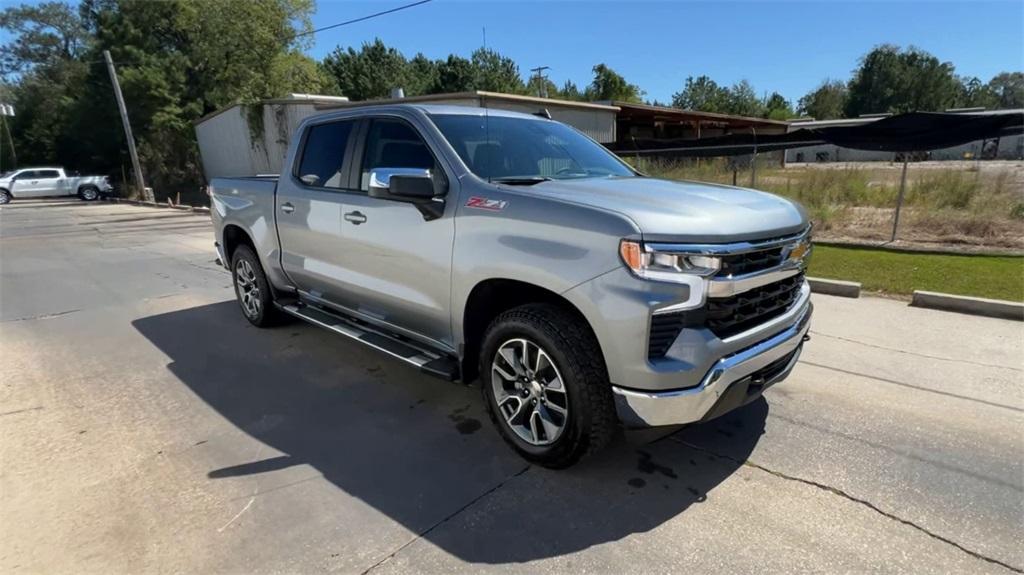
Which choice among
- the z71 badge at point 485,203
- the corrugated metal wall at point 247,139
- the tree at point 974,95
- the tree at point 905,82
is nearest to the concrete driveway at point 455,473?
the z71 badge at point 485,203

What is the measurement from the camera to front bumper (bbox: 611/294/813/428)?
2.55m

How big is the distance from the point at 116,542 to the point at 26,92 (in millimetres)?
59760

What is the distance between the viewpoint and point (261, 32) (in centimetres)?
3241

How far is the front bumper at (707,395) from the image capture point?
8.38ft

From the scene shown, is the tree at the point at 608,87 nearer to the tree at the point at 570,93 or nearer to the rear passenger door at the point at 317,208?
the tree at the point at 570,93

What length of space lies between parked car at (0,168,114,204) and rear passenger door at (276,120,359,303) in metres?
33.7

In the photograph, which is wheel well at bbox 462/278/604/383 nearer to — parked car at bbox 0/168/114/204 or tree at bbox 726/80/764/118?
parked car at bbox 0/168/114/204

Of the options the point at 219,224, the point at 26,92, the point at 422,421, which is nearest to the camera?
the point at 422,421

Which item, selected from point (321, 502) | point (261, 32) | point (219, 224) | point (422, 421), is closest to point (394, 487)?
point (321, 502)

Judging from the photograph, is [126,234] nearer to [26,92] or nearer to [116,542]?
[116,542]

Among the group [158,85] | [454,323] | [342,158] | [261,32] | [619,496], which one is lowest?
[619,496]

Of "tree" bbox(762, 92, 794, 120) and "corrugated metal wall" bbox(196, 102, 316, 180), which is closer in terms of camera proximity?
"corrugated metal wall" bbox(196, 102, 316, 180)

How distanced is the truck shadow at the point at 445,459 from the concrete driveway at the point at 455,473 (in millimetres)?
15

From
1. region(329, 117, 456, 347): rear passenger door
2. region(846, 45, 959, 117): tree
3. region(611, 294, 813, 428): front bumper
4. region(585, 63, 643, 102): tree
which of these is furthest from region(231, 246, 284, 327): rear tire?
region(846, 45, 959, 117): tree
